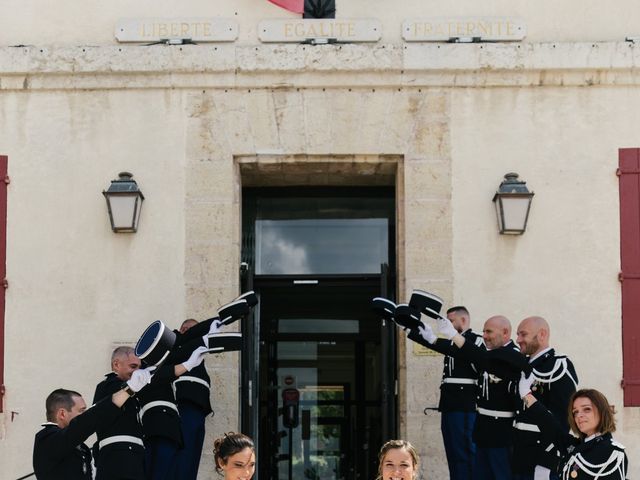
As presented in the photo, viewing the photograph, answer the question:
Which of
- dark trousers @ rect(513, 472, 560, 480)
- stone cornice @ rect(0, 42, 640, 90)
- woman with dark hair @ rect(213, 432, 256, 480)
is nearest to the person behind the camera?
woman with dark hair @ rect(213, 432, 256, 480)

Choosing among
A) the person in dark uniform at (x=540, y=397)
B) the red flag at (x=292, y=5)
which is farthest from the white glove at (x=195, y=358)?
the red flag at (x=292, y=5)

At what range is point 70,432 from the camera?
6684mm

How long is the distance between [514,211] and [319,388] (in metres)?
3.88

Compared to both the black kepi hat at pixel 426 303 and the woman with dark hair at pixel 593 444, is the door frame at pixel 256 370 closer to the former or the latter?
the black kepi hat at pixel 426 303

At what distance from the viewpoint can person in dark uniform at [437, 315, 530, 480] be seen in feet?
25.6

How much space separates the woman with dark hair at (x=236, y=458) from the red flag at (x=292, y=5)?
16.3 feet

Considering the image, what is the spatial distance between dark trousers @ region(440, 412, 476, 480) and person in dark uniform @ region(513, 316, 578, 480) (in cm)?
84

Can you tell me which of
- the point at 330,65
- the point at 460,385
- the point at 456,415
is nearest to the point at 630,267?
the point at 460,385

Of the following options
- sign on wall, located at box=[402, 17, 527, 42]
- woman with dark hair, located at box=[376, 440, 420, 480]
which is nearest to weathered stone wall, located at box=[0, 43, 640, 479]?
sign on wall, located at box=[402, 17, 527, 42]

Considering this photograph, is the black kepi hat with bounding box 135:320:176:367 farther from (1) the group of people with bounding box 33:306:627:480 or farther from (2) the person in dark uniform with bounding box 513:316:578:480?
(2) the person in dark uniform with bounding box 513:316:578:480

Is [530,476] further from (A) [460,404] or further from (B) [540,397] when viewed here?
(A) [460,404]

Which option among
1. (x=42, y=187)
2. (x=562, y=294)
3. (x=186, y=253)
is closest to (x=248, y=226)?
(x=186, y=253)

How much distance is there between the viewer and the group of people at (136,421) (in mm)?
6801

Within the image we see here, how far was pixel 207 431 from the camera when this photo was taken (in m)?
9.35
